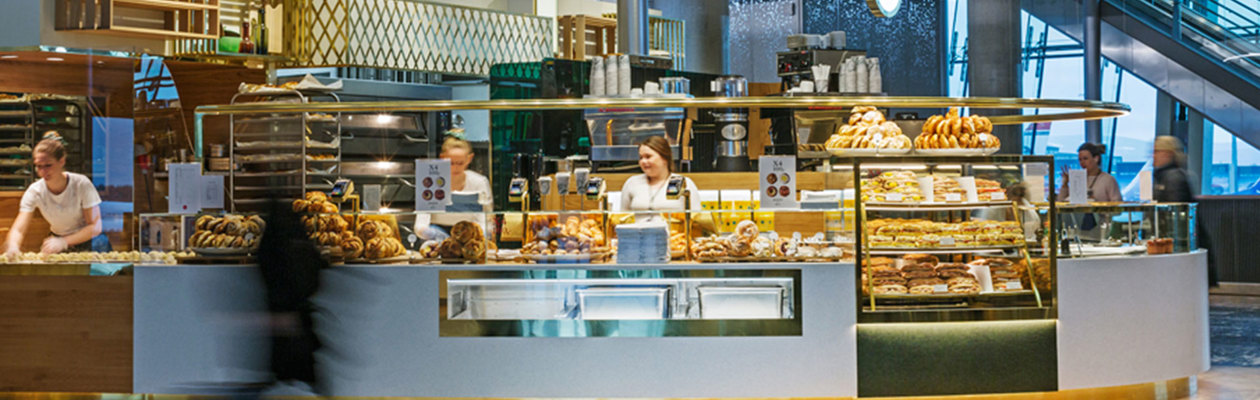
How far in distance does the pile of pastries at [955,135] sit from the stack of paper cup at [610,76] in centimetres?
183

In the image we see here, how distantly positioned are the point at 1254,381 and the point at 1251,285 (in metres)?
5.18

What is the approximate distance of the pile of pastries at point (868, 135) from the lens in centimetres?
481

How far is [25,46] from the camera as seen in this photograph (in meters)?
6.41

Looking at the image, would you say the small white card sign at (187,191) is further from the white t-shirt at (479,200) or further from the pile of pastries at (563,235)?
the pile of pastries at (563,235)

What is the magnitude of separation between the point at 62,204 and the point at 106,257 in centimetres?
102

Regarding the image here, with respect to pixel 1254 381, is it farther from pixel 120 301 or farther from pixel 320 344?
pixel 120 301

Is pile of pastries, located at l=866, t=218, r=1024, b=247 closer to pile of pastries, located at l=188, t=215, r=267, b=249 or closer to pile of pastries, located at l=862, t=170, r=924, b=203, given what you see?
pile of pastries, located at l=862, t=170, r=924, b=203

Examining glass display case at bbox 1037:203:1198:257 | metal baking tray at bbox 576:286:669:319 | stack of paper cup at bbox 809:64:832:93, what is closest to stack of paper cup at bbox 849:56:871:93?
stack of paper cup at bbox 809:64:832:93

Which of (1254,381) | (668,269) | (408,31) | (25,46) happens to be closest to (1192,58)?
(1254,381)

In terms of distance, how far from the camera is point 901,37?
14.9m

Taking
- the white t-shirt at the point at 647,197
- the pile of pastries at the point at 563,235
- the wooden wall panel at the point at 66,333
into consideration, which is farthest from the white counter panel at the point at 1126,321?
the wooden wall panel at the point at 66,333

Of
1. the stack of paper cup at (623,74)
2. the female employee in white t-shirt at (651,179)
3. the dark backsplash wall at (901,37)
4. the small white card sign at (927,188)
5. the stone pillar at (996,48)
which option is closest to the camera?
the small white card sign at (927,188)

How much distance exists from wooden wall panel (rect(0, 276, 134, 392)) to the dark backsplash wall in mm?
11413

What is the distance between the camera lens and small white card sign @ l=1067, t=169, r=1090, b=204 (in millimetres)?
5133
